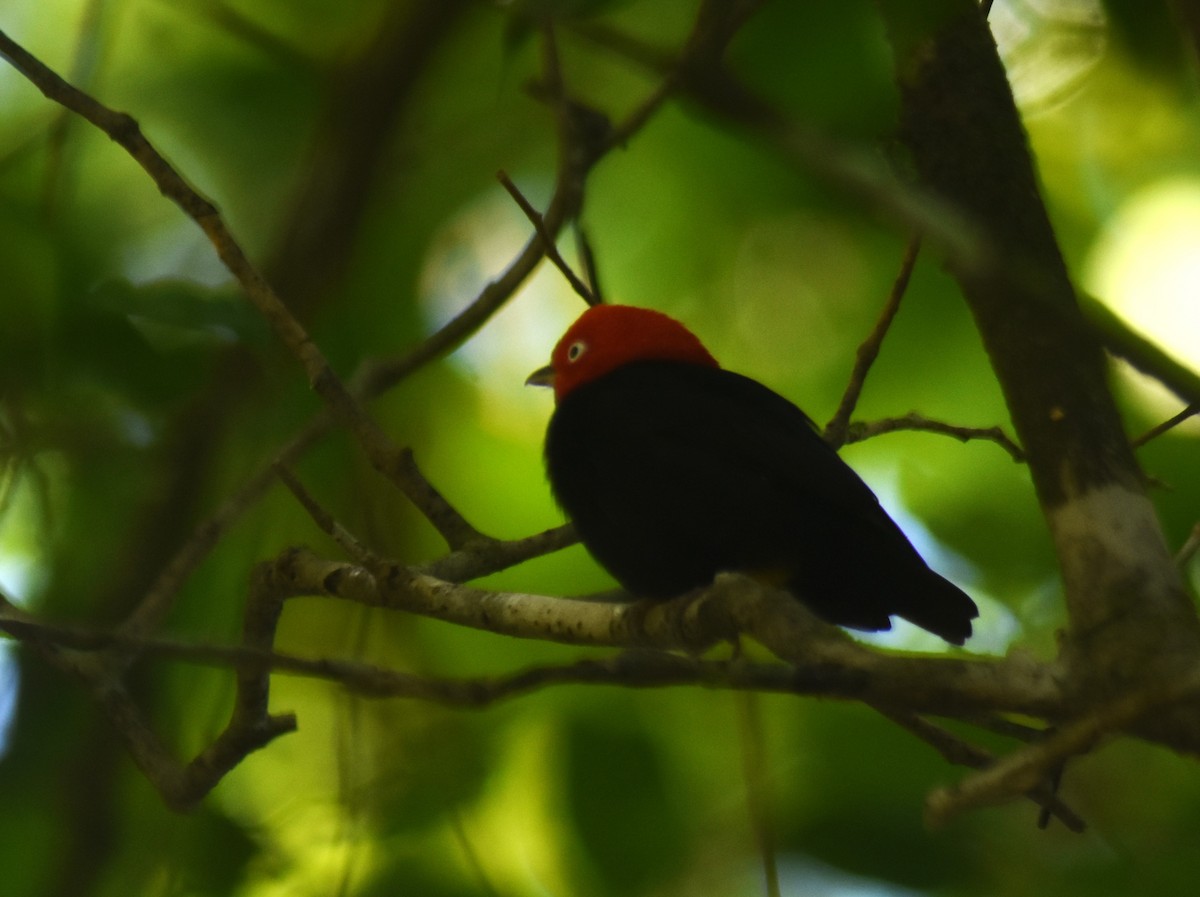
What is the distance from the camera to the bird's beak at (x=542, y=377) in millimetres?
4215

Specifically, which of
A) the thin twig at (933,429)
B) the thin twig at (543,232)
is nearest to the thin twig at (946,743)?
the thin twig at (933,429)

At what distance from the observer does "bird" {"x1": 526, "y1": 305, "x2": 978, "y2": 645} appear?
9.91 feet

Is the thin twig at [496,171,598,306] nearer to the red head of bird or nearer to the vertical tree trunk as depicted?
the red head of bird

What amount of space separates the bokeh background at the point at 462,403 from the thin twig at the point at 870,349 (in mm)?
159

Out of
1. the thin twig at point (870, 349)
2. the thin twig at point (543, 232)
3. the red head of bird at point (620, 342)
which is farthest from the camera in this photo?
the red head of bird at point (620, 342)

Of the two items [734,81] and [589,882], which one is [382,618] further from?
[734,81]

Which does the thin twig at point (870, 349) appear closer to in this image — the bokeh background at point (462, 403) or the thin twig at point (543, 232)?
the bokeh background at point (462, 403)

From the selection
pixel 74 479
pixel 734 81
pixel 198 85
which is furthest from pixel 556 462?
pixel 734 81

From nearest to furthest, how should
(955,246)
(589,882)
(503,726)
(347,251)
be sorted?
(955,246) → (589,882) → (503,726) → (347,251)

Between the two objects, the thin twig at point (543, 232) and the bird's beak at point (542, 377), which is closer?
the thin twig at point (543, 232)

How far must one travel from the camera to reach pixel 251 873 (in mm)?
2539

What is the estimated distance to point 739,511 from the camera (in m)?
3.07

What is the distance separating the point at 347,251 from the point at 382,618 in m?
1.02

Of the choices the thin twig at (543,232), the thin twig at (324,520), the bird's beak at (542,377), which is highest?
the bird's beak at (542,377)
